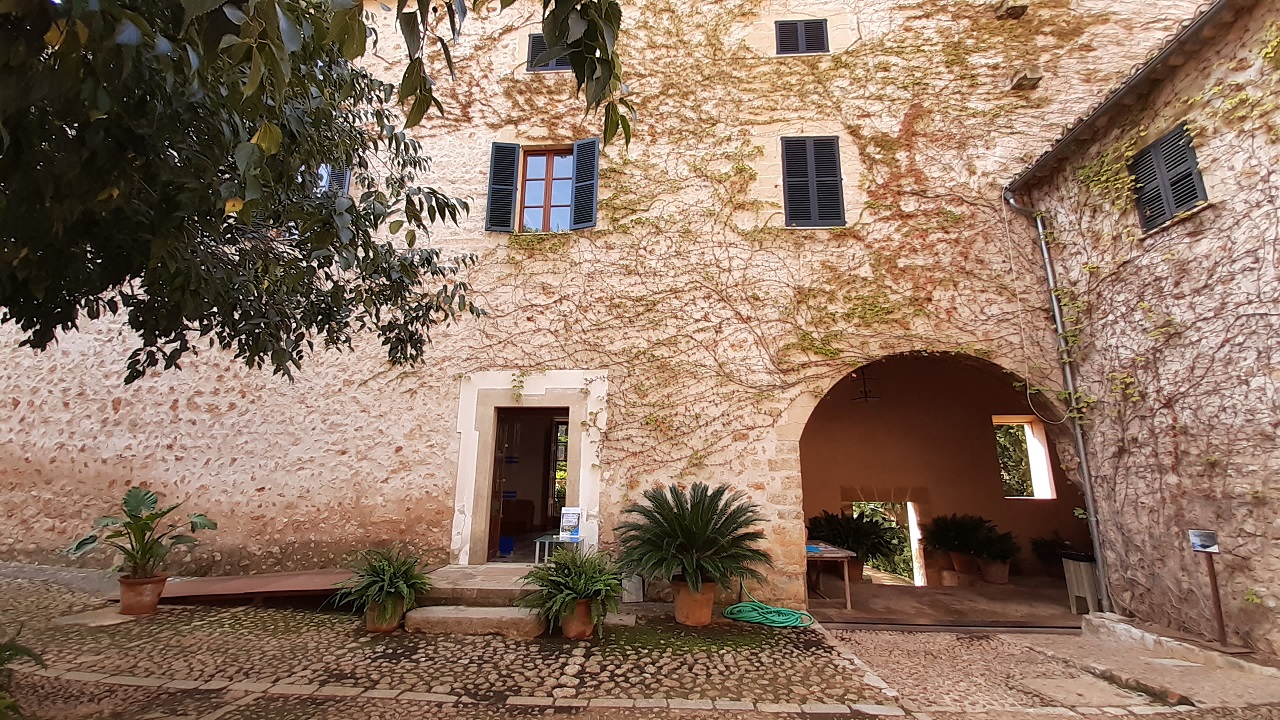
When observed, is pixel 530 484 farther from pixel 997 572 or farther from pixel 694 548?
pixel 997 572

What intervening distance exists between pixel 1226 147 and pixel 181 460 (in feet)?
32.2

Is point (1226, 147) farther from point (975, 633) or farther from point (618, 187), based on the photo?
point (618, 187)

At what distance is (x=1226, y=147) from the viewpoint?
3.98 metres

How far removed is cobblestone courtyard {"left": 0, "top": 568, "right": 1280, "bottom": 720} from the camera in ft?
10.2

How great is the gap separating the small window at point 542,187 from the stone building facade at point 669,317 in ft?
0.45

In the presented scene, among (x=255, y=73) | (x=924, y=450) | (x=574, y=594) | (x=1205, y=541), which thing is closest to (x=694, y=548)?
(x=574, y=594)

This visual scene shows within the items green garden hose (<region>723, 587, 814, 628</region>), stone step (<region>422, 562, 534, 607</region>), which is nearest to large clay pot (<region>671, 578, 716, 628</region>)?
green garden hose (<region>723, 587, 814, 628</region>)

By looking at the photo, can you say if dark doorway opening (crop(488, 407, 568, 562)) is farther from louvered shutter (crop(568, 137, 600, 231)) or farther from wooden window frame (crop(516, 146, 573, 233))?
louvered shutter (crop(568, 137, 600, 231))

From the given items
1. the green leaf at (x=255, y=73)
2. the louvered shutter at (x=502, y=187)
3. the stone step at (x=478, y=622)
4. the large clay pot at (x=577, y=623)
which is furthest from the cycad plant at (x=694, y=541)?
the green leaf at (x=255, y=73)

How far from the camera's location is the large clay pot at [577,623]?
4.16m

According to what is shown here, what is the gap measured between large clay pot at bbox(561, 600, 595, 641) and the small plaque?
439 cm

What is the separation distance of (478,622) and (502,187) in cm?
452

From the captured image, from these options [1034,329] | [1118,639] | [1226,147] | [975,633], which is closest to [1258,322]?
[1226,147]

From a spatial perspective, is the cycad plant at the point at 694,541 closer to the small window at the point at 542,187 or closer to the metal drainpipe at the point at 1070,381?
the metal drainpipe at the point at 1070,381
